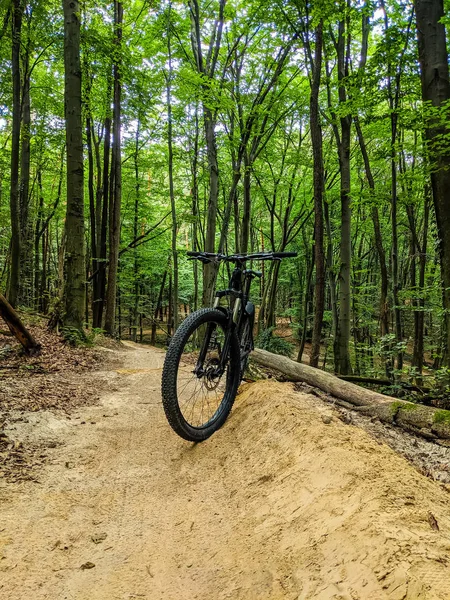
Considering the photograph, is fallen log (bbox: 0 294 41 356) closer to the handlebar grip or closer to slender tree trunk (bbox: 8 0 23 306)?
the handlebar grip

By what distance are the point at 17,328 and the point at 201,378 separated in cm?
389

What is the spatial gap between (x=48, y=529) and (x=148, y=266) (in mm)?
18527

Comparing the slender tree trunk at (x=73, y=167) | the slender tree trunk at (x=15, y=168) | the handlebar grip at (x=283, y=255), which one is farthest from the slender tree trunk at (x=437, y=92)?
the slender tree trunk at (x=15, y=168)

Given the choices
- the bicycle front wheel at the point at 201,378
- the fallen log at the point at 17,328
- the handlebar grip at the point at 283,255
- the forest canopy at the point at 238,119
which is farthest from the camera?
the forest canopy at the point at 238,119

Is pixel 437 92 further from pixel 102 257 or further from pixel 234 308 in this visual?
pixel 102 257

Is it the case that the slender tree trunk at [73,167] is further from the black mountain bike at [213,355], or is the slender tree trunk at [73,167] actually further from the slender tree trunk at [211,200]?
the black mountain bike at [213,355]

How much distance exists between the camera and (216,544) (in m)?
1.98

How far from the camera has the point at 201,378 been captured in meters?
3.35

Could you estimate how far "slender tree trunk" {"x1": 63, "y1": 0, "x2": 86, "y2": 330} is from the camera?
26.4ft

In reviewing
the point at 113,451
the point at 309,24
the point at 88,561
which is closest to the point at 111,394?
the point at 113,451

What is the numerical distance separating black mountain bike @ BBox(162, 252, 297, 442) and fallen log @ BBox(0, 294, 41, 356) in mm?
3173

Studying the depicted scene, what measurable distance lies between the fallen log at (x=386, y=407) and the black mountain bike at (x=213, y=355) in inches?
50.9

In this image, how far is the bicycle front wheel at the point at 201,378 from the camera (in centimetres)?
288

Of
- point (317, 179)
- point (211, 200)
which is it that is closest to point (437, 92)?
point (317, 179)
